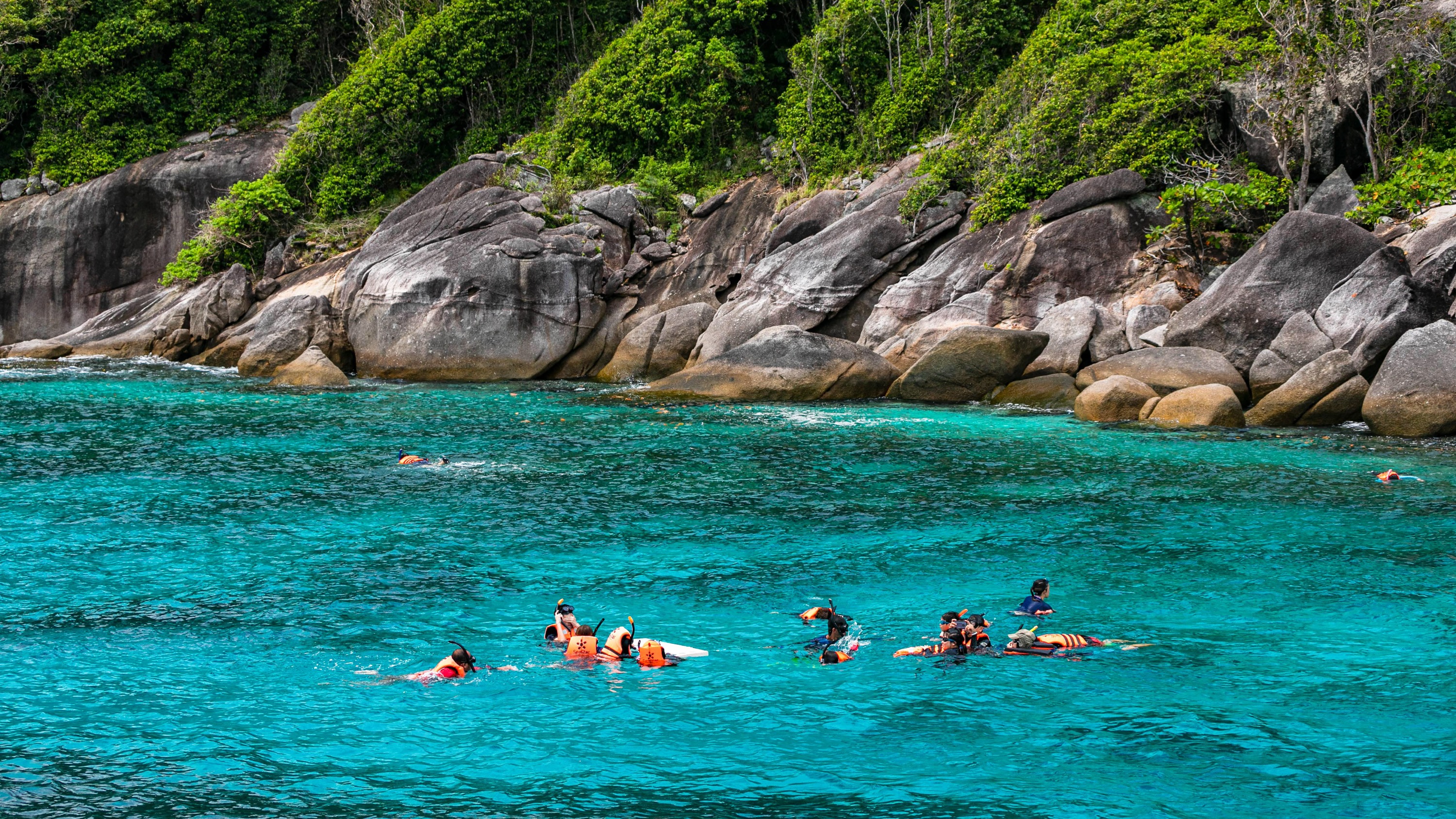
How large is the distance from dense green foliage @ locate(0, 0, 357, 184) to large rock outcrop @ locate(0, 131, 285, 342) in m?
1.87

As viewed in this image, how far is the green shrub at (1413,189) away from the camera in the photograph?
25.1 m

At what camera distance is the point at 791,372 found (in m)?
28.0

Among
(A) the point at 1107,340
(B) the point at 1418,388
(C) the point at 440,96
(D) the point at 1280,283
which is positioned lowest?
(B) the point at 1418,388

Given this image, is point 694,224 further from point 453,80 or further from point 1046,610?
point 1046,610

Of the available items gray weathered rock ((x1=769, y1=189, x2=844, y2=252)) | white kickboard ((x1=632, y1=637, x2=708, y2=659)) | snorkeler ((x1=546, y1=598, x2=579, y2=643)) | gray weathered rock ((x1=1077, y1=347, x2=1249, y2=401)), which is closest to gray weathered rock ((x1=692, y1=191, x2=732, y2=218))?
gray weathered rock ((x1=769, y1=189, x2=844, y2=252))

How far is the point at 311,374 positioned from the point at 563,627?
78.4 feet

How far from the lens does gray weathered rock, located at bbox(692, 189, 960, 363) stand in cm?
3266

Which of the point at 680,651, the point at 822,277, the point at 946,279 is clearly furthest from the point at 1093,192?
the point at 680,651

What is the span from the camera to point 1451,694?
927 centimetres

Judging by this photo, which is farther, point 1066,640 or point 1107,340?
point 1107,340

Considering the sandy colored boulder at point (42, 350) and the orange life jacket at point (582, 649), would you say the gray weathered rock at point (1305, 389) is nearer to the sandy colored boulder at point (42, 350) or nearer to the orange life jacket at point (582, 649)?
the orange life jacket at point (582, 649)

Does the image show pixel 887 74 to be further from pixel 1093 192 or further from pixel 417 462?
pixel 417 462

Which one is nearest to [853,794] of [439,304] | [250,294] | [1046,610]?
Result: [1046,610]

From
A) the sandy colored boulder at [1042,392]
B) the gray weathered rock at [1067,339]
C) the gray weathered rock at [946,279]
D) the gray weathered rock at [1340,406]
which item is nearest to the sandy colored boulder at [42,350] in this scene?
the gray weathered rock at [946,279]
